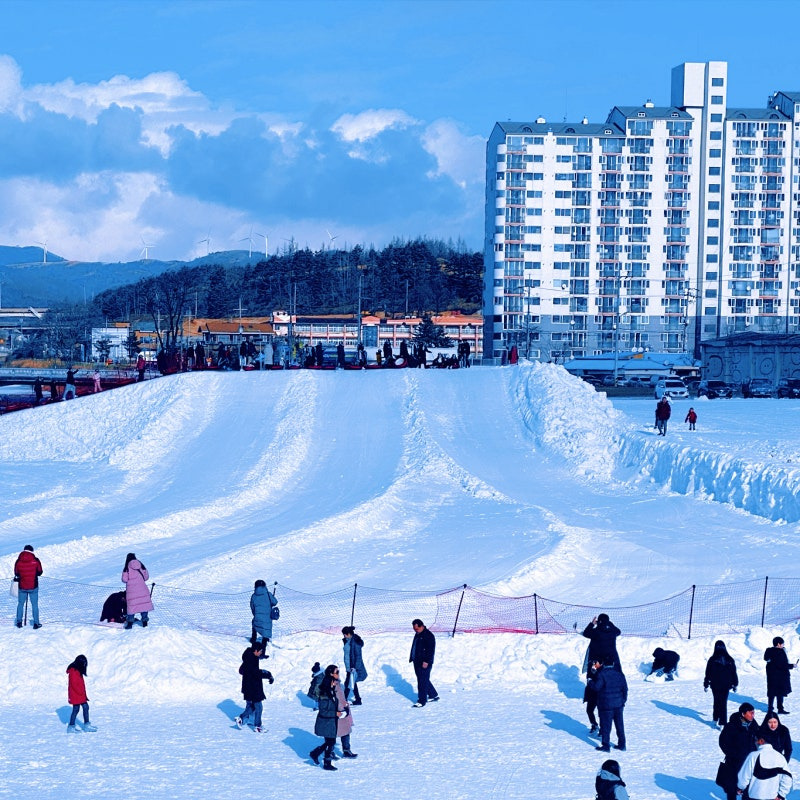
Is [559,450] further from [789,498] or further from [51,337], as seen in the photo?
[51,337]

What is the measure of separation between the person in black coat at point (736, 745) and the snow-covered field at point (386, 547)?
2.49ft

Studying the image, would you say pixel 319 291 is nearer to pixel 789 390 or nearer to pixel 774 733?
pixel 789 390

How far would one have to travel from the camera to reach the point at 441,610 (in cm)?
1806

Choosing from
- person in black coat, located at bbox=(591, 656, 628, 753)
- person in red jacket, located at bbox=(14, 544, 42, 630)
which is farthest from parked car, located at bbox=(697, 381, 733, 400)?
person in black coat, located at bbox=(591, 656, 628, 753)

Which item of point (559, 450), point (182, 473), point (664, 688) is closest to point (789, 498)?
point (559, 450)

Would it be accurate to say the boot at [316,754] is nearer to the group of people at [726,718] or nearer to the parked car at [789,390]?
the group of people at [726,718]

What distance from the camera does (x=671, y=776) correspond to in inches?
441

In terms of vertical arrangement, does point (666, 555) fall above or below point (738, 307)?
below

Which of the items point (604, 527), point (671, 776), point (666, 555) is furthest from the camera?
point (604, 527)

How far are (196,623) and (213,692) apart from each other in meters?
3.34

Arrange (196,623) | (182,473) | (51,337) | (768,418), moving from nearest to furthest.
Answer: (196,623)
(182,473)
(768,418)
(51,337)

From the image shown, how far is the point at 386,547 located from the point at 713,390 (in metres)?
42.1

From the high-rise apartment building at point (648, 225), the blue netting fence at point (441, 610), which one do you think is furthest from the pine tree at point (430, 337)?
the blue netting fence at point (441, 610)

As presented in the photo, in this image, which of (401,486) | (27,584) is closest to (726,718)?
(27,584)
